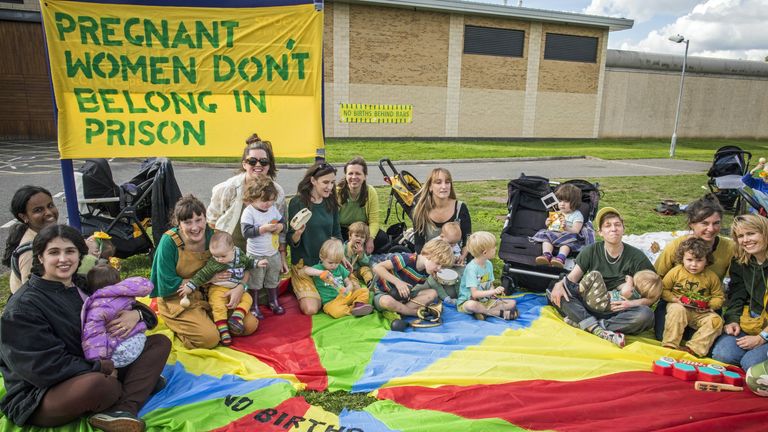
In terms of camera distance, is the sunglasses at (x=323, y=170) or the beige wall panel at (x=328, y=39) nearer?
the sunglasses at (x=323, y=170)

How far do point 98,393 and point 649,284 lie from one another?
4.16m

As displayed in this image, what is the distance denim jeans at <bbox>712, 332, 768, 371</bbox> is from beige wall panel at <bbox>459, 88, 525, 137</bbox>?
23993mm

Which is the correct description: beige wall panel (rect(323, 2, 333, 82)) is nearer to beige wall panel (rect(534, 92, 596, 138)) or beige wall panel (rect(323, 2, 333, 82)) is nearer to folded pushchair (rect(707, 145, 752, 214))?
beige wall panel (rect(534, 92, 596, 138))

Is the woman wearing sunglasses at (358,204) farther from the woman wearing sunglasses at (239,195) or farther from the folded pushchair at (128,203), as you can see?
the folded pushchair at (128,203)

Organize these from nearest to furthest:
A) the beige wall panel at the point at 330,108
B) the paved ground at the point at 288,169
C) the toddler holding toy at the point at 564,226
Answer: the toddler holding toy at the point at 564,226 → the paved ground at the point at 288,169 → the beige wall panel at the point at 330,108

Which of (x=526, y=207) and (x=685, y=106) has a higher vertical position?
(x=685, y=106)

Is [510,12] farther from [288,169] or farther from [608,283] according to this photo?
[608,283]

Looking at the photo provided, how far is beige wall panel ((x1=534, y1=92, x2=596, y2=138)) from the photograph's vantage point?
28.7 metres

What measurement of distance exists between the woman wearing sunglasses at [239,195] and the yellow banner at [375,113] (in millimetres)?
20101

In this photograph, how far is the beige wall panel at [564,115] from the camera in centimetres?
2869

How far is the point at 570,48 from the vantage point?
1120 inches

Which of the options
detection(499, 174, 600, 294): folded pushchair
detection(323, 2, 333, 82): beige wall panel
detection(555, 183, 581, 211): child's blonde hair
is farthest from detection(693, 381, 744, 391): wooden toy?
detection(323, 2, 333, 82): beige wall panel

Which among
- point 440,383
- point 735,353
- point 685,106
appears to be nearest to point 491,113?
point 685,106

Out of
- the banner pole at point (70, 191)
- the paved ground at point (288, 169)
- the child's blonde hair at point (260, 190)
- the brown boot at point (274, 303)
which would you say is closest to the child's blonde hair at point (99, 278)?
the child's blonde hair at point (260, 190)
